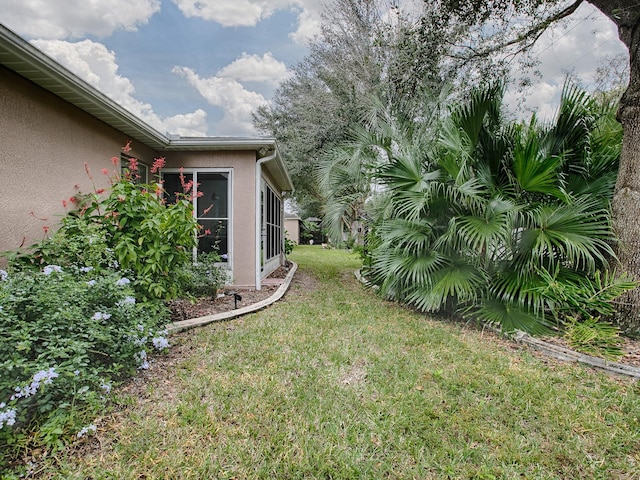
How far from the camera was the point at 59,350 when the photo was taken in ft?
7.61

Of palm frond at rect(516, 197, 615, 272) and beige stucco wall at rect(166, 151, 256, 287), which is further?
beige stucco wall at rect(166, 151, 256, 287)

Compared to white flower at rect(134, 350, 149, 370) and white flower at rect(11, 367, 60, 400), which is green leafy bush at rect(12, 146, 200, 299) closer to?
white flower at rect(134, 350, 149, 370)

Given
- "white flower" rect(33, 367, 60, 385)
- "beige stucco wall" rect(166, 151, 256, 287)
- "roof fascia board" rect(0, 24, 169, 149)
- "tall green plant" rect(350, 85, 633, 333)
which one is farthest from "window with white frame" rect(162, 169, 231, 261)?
"white flower" rect(33, 367, 60, 385)

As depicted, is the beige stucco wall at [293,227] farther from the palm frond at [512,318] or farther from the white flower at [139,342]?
the white flower at [139,342]

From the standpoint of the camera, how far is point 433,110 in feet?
20.5

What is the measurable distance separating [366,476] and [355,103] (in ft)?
39.9

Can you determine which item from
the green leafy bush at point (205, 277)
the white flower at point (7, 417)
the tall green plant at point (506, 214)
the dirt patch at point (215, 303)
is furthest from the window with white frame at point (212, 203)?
the white flower at point (7, 417)

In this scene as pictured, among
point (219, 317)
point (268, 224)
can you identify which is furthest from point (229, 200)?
point (219, 317)

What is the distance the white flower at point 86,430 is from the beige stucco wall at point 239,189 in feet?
15.3

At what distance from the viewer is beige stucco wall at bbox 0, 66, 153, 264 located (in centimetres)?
374

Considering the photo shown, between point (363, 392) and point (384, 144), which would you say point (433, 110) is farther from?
point (363, 392)

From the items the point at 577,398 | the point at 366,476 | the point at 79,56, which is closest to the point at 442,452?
the point at 366,476

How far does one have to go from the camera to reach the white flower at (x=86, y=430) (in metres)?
2.13

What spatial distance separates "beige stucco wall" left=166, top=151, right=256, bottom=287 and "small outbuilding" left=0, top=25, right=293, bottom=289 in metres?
0.02
